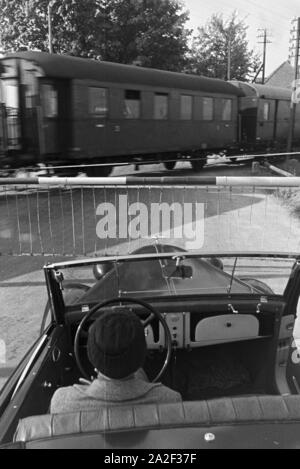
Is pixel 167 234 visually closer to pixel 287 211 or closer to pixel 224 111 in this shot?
pixel 287 211

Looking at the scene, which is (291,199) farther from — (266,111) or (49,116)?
(266,111)

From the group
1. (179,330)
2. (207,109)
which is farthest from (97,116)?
(179,330)

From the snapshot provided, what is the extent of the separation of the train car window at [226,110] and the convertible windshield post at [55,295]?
1715 centimetres

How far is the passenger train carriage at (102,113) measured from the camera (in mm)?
12508

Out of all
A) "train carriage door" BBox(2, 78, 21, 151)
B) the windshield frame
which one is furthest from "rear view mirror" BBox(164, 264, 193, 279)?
"train carriage door" BBox(2, 78, 21, 151)

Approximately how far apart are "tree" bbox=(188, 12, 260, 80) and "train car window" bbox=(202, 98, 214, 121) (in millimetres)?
23983

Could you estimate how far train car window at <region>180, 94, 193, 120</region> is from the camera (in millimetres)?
16453

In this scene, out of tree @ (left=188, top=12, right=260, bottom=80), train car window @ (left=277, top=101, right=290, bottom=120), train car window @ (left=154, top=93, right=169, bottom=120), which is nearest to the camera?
train car window @ (left=154, top=93, right=169, bottom=120)

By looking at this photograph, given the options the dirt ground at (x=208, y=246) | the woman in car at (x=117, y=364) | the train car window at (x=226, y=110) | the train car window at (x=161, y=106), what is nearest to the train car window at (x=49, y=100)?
the train car window at (x=161, y=106)

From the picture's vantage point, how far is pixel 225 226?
30.1ft

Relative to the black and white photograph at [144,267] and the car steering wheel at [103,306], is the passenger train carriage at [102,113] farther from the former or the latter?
the car steering wheel at [103,306]

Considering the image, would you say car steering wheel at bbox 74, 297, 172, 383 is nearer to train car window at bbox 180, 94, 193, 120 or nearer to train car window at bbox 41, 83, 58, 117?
train car window at bbox 41, 83, 58, 117
